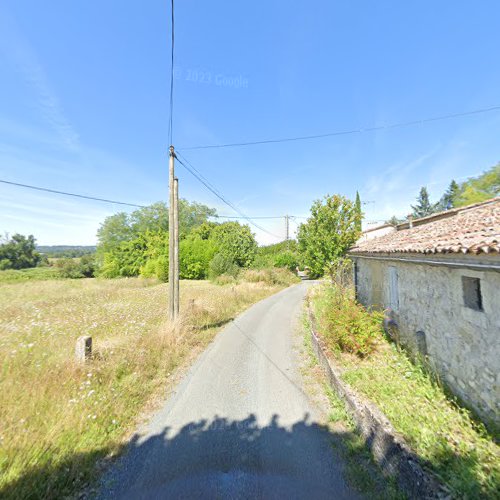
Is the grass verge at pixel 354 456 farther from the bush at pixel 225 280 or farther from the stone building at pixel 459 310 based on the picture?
the bush at pixel 225 280

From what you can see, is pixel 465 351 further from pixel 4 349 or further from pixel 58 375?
pixel 4 349

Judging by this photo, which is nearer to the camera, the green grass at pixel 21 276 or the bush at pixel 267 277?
the bush at pixel 267 277

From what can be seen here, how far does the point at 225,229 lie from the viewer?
36.3m

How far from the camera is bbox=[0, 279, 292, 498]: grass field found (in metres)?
2.71

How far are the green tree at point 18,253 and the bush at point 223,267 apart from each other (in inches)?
1904

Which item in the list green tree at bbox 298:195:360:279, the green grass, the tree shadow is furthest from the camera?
the green grass

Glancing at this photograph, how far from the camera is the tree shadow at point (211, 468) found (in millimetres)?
2553

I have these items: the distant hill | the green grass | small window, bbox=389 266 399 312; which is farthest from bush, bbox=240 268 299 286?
the distant hill

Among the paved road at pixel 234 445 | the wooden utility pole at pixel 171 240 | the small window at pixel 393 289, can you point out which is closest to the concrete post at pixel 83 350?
the paved road at pixel 234 445

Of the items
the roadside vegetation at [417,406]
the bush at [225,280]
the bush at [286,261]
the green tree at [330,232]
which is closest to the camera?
the roadside vegetation at [417,406]

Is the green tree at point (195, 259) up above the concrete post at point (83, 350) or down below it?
above

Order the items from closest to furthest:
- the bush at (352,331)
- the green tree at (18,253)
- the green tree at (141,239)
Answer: the bush at (352,331) < the green tree at (141,239) < the green tree at (18,253)

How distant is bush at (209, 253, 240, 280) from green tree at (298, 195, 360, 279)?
9917 millimetres

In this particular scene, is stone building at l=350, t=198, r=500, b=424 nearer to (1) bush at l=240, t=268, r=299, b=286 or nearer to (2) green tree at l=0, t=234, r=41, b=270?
(1) bush at l=240, t=268, r=299, b=286
